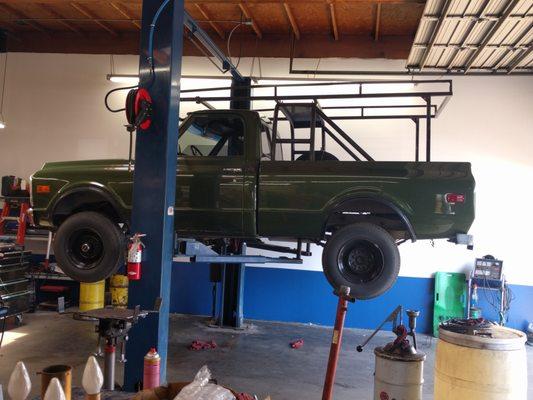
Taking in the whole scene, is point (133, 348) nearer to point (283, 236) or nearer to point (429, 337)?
point (283, 236)

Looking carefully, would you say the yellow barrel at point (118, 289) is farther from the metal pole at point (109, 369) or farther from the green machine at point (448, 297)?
the metal pole at point (109, 369)

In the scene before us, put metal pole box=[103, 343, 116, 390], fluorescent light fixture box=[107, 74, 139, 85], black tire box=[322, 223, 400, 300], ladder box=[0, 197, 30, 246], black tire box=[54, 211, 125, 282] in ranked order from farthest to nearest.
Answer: fluorescent light fixture box=[107, 74, 139, 85]
ladder box=[0, 197, 30, 246]
black tire box=[54, 211, 125, 282]
black tire box=[322, 223, 400, 300]
metal pole box=[103, 343, 116, 390]

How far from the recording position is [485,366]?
291 cm

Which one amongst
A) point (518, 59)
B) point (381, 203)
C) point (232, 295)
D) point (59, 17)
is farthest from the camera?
point (59, 17)

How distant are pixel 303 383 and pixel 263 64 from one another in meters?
5.29

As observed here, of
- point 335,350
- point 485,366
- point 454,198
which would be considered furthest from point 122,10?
point 485,366

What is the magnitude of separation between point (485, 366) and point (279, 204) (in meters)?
2.15

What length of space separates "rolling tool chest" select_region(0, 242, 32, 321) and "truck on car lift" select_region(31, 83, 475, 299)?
2.16 meters

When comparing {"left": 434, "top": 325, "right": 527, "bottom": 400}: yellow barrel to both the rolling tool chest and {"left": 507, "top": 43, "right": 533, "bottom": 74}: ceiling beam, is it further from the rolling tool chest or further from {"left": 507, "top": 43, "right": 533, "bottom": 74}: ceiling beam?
the rolling tool chest

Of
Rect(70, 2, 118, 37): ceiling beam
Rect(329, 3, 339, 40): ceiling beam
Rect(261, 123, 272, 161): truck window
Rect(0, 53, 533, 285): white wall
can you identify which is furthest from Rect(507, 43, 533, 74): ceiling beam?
Rect(70, 2, 118, 37): ceiling beam

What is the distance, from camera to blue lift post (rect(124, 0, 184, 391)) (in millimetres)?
3605

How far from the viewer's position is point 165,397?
1838mm

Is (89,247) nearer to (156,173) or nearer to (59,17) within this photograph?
(156,173)

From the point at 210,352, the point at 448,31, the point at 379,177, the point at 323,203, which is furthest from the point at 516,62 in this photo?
the point at 210,352
